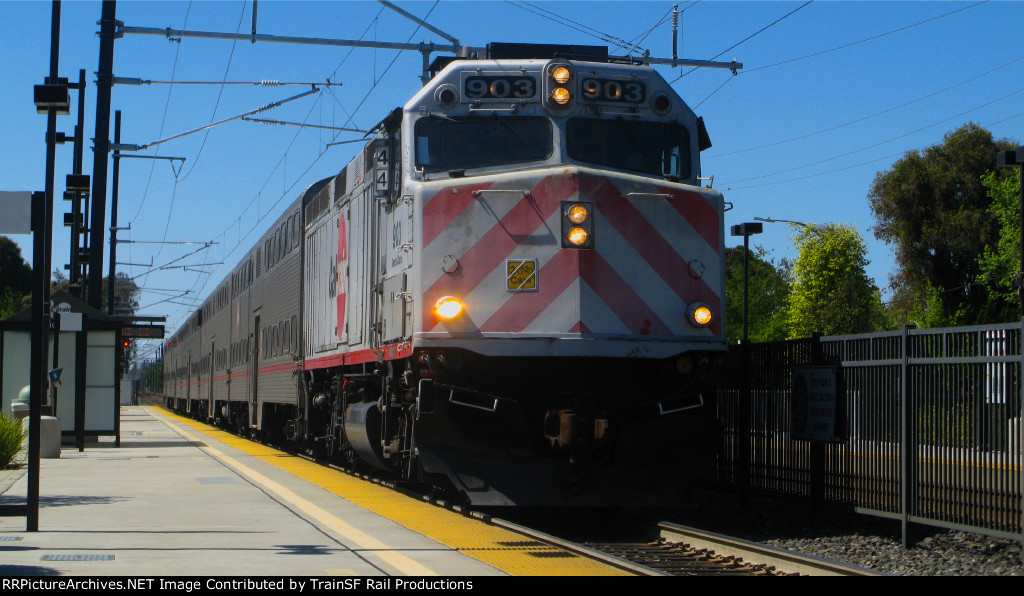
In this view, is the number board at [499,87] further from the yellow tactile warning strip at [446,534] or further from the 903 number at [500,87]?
the yellow tactile warning strip at [446,534]

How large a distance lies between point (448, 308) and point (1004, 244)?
1683 inches

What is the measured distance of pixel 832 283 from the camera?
50.3 m

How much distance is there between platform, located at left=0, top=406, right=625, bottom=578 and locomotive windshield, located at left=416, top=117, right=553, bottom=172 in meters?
3.18

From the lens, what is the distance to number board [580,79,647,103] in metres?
10.1

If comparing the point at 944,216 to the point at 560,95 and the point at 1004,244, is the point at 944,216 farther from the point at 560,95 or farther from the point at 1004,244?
the point at 560,95

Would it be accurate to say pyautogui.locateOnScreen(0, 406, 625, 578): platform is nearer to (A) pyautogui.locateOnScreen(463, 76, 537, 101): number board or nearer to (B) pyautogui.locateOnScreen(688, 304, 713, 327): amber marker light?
(B) pyautogui.locateOnScreen(688, 304, 713, 327): amber marker light

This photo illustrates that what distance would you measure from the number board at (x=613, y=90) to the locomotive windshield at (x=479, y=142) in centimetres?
51

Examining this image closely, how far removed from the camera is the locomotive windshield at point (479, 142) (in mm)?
9922

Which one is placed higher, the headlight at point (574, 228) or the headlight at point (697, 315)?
the headlight at point (574, 228)

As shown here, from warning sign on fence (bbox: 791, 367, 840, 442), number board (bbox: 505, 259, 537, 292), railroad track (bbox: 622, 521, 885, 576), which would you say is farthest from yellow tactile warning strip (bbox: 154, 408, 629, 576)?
warning sign on fence (bbox: 791, 367, 840, 442)

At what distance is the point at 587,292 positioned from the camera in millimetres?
9289

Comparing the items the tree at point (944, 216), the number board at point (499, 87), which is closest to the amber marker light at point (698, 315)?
the number board at point (499, 87)
